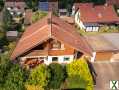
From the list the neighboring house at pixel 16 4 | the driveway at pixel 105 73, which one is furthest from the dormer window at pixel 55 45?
the neighboring house at pixel 16 4

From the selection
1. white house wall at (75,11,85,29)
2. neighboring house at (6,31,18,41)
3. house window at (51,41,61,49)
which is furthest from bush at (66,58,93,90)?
white house wall at (75,11,85,29)

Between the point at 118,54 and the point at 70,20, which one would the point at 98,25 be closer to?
the point at 70,20

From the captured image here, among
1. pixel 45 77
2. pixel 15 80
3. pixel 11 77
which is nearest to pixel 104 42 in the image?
pixel 45 77

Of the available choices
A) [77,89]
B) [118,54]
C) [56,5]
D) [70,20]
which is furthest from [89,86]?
[56,5]

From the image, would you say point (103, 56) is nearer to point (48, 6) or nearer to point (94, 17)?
point (94, 17)

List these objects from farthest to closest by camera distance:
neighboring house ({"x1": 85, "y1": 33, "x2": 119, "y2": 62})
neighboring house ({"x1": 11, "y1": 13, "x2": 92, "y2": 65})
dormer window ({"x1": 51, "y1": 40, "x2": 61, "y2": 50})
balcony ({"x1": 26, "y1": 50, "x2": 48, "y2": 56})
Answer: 1. neighboring house ({"x1": 85, "y1": 33, "x2": 119, "y2": 62})
2. dormer window ({"x1": 51, "y1": 40, "x2": 61, "y2": 50})
3. balcony ({"x1": 26, "y1": 50, "x2": 48, "y2": 56})
4. neighboring house ({"x1": 11, "y1": 13, "x2": 92, "y2": 65})

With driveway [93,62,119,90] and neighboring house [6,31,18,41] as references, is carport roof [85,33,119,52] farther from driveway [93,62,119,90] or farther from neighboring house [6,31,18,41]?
neighboring house [6,31,18,41]
